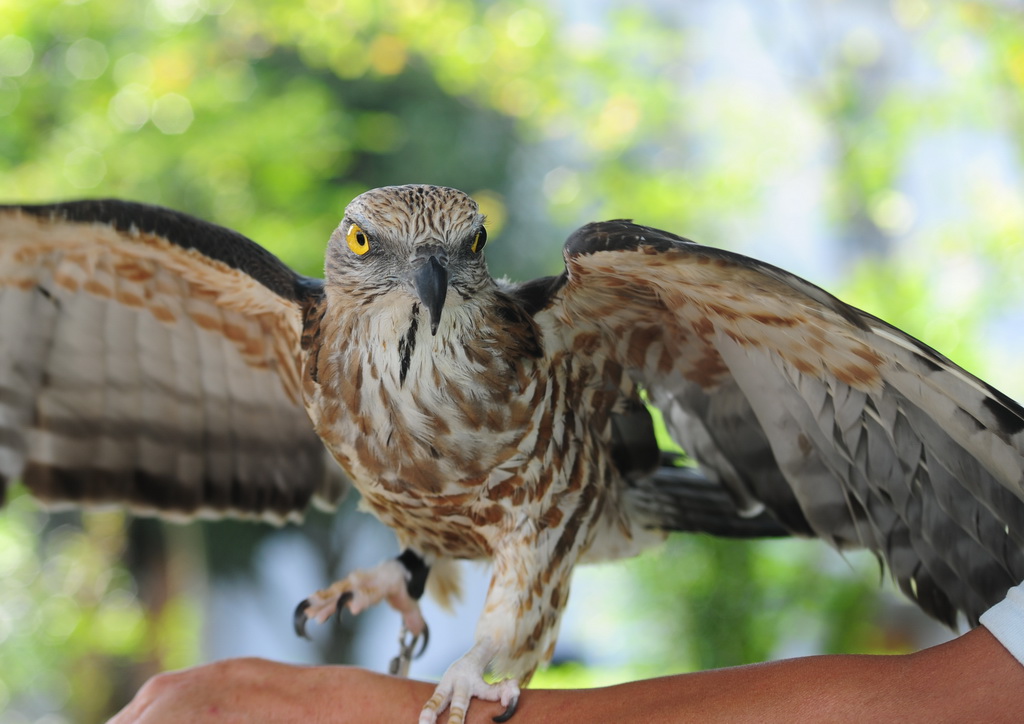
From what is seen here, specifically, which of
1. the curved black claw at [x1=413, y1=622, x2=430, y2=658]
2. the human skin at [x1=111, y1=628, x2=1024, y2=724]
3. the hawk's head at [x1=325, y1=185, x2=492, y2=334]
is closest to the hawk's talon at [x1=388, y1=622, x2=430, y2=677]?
the curved black claw at [x1=413, y1=622, x2=430, y2=658]

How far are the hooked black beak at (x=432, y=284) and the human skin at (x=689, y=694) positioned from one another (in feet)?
2.52

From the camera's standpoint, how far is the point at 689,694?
1.53m

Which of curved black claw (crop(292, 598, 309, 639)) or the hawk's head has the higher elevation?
the hawk's head

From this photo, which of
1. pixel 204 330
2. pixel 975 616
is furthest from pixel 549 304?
pixel 975 616

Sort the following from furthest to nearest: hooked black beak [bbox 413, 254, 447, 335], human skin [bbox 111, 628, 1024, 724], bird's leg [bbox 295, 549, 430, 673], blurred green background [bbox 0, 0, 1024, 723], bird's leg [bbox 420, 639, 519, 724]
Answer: blurred green background [bbox 0, 0, 1024, 723], bird's leg [bbox 295, 549, 430, 673], bird's leg [bbox 420, 639, 519, 724], hooked black beak [bbox 413, 254, 447, 335], human skin [bbox 111, 628, 1024, 724]

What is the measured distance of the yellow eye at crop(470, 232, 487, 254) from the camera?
65.6 inches

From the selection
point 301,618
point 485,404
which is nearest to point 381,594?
point 301,618

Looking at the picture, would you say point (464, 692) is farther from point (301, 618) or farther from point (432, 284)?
point (432, 284)

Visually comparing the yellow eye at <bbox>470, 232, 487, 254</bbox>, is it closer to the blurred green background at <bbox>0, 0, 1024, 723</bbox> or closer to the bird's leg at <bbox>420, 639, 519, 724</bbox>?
the bird's leg at <bbox>420, 639, 519, 724</bbox>

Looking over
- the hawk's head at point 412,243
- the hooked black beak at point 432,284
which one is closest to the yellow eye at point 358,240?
the hawk's head at point 412,243

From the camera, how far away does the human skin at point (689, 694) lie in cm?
132

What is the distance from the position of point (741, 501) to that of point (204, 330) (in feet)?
4.66

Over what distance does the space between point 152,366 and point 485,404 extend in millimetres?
1021

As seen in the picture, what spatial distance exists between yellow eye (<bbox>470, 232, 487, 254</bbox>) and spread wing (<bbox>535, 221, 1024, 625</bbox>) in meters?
0.19
